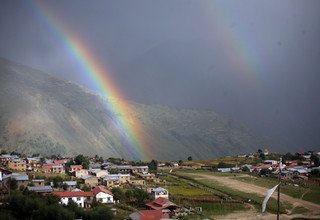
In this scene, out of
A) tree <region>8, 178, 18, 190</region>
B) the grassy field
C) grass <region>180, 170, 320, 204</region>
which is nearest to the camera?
tree <region>8, 178, 18, 190</region>

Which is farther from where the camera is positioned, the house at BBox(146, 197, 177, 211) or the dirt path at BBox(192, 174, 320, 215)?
the dirt path at BBox(192, 174, 320, 215)

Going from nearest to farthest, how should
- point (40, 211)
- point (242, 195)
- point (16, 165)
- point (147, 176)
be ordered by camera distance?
point (40, 211) → point (242, 195) → point (16, 165) → point (147, 176)

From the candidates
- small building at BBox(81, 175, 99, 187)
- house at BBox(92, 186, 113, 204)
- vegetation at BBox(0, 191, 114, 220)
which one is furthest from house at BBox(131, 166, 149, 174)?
vegetation at BBox(0, 191, 114, 220)

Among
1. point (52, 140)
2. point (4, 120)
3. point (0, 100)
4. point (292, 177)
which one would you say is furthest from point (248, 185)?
point (0, 100)

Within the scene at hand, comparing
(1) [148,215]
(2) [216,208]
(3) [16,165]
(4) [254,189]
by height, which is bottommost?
(1) [148,215]

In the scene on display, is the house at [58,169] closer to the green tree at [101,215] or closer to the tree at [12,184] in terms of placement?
the tree at [12,184]

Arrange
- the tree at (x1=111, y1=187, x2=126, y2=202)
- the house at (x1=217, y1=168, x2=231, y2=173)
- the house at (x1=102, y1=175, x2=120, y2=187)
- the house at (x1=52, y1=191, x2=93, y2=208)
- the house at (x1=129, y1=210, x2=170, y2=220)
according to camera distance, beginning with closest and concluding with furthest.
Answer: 1. the house at (x1=129, y1=210, x2=170, y2=220)
2. the house at (x1=52, y1=191, x2=93, y2=208)
3. the tree at (x1=111, y1=187, x2=126, y2=202)
4. the house at (x1=102, y1=175, x2=120, y2=187)
5. the house at (x1=217, y1=168, x2=231, y2=173)

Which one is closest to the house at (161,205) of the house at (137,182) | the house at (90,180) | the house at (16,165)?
the house at (90,180)

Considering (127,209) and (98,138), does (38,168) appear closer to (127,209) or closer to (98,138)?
(127,209)

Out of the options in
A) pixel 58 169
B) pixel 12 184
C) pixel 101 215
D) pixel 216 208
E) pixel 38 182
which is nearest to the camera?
pixel 101 215

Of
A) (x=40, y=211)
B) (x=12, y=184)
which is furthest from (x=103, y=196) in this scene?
(x=40, y=211)

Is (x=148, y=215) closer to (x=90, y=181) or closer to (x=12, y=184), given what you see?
(x=12, y=184)

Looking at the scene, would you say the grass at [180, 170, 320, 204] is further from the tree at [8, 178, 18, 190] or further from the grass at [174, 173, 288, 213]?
the tree at [8, 178, 18, 190]

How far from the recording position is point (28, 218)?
37781mm
